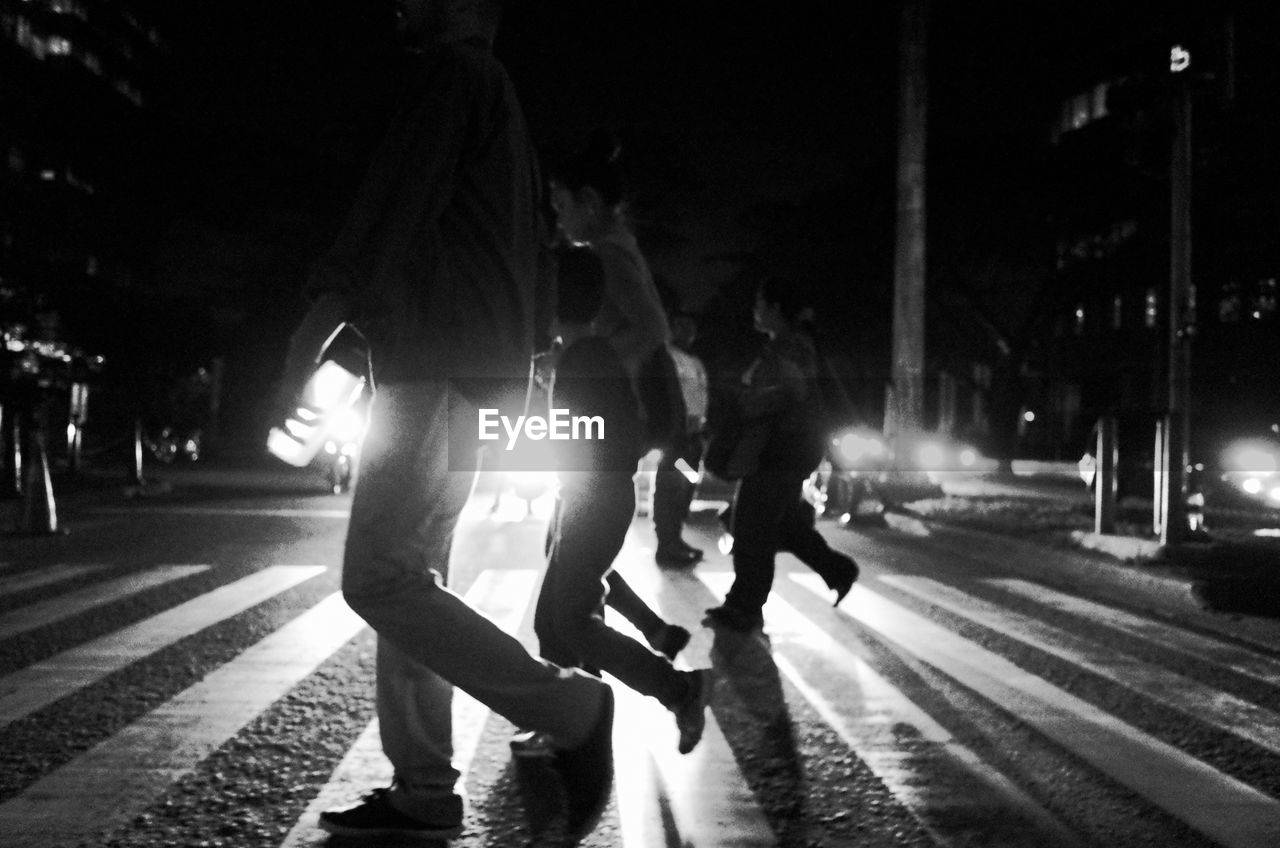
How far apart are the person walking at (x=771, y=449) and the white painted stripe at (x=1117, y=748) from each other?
0.75m

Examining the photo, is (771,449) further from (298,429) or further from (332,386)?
(298,429)

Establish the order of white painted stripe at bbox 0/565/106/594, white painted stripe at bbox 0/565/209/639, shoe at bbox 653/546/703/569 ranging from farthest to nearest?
shoe at bbox 653/546/703/569, white painted stripe at bbox 0/565/106/594, white painted stripe at bbox 0/565/209/639

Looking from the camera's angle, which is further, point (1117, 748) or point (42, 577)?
point (42, 577)

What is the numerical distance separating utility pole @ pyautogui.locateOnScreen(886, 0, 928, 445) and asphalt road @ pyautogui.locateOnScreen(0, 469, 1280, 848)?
9.09m

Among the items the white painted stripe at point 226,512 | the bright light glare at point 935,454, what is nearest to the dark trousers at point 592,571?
the white painted stripe at point 226,512

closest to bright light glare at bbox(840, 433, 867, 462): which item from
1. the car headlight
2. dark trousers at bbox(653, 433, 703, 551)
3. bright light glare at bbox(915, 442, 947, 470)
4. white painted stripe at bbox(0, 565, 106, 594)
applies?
the car headlight

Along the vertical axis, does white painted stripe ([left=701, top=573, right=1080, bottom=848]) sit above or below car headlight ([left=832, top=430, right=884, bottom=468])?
below

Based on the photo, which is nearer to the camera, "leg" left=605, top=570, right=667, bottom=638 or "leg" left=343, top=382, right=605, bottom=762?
"leg" left=343, top=382, right=605, bottom=762

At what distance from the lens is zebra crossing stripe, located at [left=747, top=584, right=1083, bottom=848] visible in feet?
10.3

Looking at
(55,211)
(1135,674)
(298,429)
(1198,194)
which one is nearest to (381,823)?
(298,429)

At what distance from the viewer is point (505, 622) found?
6668 millimetres

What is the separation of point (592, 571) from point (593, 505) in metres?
0.20

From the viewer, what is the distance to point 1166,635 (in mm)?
6523

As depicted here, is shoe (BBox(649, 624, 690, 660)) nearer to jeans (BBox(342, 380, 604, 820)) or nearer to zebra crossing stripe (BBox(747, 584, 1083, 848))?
zebra crossing stripe (BBox(747, 584, 1083, 848))
